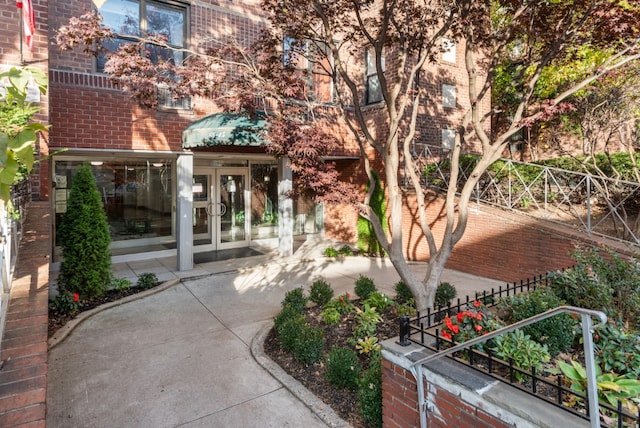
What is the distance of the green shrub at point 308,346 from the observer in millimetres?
4207

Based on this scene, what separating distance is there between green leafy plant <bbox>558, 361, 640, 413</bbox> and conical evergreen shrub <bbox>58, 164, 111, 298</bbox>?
21.7ft

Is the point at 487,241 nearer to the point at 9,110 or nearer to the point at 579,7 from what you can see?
the point at 579,7

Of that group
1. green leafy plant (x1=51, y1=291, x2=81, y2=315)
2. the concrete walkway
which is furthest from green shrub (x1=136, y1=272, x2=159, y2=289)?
green leafy plant (x1=51, y1=291, x2=81, y2=315)

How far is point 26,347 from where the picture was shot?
2.63m

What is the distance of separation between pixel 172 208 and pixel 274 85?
6783 millimetres

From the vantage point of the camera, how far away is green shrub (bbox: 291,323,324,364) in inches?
166

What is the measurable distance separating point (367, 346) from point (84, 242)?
496cm

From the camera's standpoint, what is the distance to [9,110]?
2520 millimetres

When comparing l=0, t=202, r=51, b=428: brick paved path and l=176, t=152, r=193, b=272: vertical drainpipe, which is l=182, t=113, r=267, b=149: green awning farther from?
l=0, t=202, r=51, b=428: brick paved path

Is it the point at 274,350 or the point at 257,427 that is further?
the point at 274,350

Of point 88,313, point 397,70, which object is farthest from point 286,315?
point 397,70

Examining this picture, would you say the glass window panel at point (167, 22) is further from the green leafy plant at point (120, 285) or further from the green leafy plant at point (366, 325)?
the green leafy plant at point (366, 325)

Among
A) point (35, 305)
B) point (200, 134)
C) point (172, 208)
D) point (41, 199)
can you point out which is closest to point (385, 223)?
point (200, 134)

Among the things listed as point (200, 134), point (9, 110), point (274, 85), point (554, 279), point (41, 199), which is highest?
point (274, 85)
